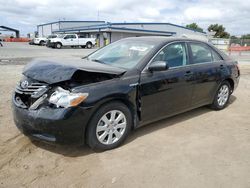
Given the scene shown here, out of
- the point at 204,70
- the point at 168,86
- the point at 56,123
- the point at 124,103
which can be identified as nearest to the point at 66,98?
the point at 56,123

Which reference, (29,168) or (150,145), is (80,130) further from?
(150,145)

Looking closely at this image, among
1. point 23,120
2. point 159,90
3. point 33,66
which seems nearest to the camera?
point 23,120

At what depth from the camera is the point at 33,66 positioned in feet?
13.0

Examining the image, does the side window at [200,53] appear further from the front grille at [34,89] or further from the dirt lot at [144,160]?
the front grille at [34,89]

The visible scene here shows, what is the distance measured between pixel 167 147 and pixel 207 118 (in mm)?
1784

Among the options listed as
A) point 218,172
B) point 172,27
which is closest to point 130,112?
point 218,172

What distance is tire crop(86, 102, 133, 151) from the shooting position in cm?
365

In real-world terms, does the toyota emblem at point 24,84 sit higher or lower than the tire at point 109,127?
higher

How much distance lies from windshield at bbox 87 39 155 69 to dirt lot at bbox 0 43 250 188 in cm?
121

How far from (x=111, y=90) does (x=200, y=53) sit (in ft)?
8.02

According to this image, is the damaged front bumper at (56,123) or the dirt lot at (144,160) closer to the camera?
the dirt lot at (144,160)

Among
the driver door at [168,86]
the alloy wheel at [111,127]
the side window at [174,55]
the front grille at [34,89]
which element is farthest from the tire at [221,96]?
the front grille at [34,89]

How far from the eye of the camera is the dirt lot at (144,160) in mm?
3154

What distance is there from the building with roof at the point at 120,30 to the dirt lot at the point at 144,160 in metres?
32.4
